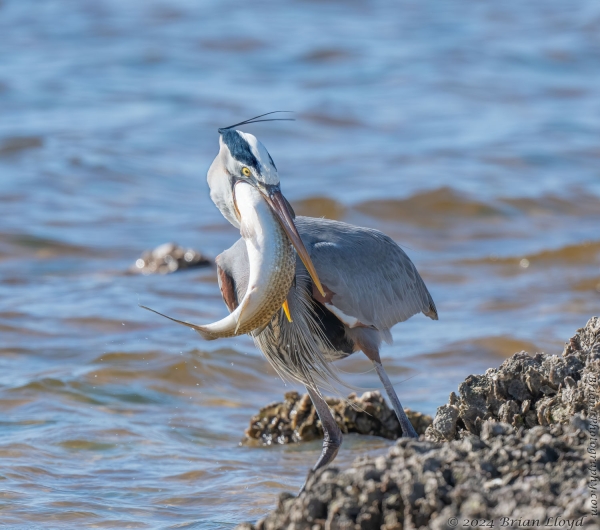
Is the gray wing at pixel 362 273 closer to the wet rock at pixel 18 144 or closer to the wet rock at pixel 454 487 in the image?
the wet rock at pixel 454 487

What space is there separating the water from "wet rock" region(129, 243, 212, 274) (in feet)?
0.55

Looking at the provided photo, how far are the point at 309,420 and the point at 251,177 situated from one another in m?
2.16

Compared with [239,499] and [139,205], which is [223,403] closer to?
[239,499]

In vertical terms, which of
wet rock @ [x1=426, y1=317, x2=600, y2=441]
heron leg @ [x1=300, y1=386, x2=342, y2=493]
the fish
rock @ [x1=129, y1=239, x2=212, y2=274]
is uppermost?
the fish

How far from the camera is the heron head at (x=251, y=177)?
4379mm

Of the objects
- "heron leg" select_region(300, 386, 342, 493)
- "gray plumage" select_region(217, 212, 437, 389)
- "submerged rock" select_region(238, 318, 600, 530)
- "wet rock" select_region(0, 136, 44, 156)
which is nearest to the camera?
"submerged rock" select_region(238, 318, 600, 530)

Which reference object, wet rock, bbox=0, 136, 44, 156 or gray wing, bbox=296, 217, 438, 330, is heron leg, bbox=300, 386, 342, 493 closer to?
gray wing, bbox=296, 217, 438, 330

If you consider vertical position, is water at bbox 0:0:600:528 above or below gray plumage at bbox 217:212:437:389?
below

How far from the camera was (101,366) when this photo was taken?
7664 millimetres

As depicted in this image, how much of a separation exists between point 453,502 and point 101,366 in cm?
515

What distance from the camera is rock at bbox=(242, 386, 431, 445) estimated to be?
6.11 m

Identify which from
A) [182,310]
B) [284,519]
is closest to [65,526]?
[284,519]

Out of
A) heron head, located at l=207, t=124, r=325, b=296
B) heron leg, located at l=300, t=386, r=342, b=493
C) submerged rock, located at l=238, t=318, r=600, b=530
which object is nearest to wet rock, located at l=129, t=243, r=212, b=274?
heron leg, located at l=300, t=386, r=342, b=493

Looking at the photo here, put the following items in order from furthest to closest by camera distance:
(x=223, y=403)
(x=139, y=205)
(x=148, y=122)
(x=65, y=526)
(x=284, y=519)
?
(x=148, y=122), (x=139, y=205), (x=223, y=403), (x=65, y=526), (x=284, y=519)
